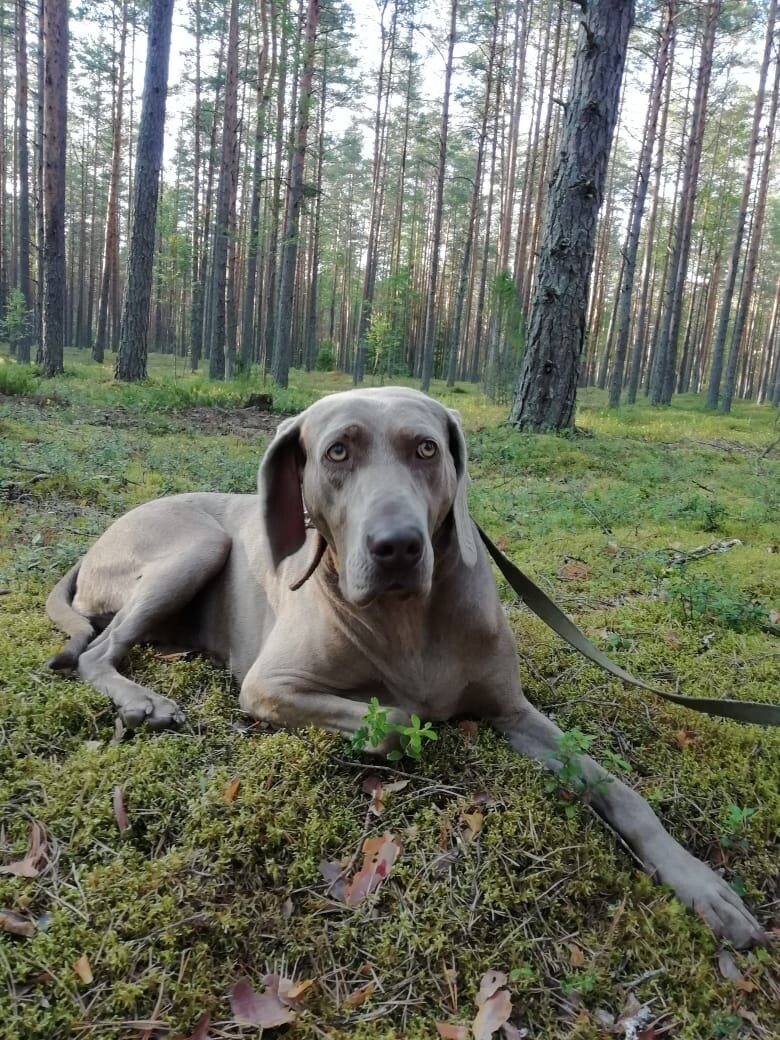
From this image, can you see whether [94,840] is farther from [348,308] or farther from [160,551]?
[348,308]

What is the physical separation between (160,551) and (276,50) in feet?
73.4

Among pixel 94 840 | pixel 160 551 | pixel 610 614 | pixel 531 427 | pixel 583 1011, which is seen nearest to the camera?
pixel 583 1011

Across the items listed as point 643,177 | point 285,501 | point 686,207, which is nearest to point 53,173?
point 643,177

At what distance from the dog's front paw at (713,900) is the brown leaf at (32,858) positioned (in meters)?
1.72

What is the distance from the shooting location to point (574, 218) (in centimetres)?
855

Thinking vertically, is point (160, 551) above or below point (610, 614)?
above

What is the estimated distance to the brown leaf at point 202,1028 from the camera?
58.4 inches

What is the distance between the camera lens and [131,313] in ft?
43.9

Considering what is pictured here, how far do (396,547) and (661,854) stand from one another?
3.89 feet

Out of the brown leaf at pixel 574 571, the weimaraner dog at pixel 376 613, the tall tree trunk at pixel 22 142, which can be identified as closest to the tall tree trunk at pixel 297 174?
the tall tree trunk at pixel 22 142

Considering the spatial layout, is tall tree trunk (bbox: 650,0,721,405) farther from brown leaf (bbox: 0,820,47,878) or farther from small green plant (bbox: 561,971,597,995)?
brown leaf (bbox: 0,820,47,878)

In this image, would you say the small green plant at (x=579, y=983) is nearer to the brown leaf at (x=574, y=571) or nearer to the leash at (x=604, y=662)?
the leash at (x=604, y=662)

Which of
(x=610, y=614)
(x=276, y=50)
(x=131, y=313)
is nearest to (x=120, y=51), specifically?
(x=276, y=50)

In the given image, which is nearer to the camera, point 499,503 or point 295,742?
point 295,742
